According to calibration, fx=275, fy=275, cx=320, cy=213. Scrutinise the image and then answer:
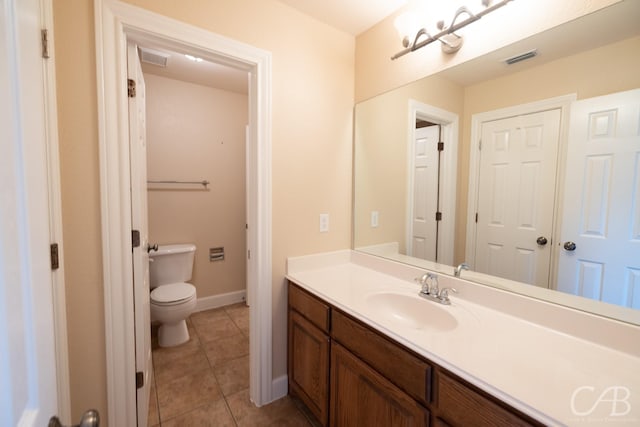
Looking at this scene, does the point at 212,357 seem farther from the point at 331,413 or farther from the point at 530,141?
the point at 530,141

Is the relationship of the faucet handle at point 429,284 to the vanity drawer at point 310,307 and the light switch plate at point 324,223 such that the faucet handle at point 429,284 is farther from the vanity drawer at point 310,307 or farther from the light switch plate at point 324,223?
the light switch plate at point 324,223

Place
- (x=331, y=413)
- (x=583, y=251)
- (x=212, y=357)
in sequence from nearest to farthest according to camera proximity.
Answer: (x=583, y=251) < (x=331, y=413) < (x=212, y=357)

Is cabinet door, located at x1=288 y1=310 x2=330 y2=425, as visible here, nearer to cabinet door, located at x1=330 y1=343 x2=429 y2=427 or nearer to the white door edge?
cabinet door, located at x1=330 y1=343 x2=429 y2=427

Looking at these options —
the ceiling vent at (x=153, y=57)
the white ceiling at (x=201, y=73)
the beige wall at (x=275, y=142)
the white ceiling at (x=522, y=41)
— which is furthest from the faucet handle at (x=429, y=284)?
the ceiling vent at (x=153, y=57)

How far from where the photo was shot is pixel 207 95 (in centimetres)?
293

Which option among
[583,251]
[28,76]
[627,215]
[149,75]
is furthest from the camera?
[149,75]

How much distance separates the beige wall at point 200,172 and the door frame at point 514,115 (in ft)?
8.09

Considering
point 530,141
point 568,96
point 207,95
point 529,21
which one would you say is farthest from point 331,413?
point 207,95

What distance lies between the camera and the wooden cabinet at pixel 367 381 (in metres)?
0.80

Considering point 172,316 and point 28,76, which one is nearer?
point 28,76

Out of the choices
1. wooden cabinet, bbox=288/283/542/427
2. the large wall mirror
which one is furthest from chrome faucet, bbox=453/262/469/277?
wooden cabinet, bbox=288/283/542/427

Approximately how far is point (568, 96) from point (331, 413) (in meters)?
1.73

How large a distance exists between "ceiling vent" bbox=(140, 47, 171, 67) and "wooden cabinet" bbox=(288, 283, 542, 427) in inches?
84.2

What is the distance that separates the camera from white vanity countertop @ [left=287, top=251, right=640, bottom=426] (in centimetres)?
68
